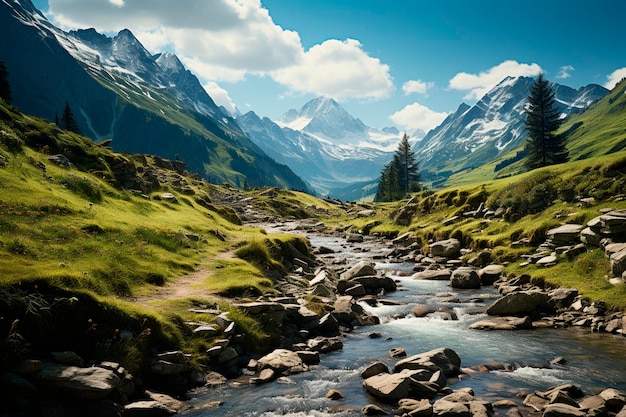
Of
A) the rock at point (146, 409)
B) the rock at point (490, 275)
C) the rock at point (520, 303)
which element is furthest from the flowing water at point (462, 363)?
the rock at point (490, 275)

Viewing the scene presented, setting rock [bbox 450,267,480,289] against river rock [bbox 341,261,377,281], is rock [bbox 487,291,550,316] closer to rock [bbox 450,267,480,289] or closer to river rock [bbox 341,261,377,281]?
rock [bbox 450,267,480,289]

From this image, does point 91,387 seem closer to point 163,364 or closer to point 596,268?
point 163,364

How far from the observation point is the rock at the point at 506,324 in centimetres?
2127

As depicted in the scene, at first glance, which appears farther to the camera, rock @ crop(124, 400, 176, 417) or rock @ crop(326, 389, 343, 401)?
rock @ crop(326, 389, 343, 401)

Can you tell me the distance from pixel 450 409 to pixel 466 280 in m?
21.0

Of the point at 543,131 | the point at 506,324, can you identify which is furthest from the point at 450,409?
the point at 543,131

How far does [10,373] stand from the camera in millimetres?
10797

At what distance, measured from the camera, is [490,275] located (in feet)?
105

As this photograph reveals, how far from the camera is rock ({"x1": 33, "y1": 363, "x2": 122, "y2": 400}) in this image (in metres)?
11.1

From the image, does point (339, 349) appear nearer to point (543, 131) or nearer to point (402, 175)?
point (543, 131)

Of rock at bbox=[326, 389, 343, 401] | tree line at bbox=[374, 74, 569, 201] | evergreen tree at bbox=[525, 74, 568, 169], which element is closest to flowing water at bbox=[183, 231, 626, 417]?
rock at bbox=[326, 389, 343, 401]

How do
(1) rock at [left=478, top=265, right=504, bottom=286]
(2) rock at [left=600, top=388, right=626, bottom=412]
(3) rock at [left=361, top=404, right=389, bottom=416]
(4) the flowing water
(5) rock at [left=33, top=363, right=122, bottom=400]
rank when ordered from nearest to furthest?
(5) rock at [left=33, top=363, right=122, bottom=400] < (2) rock at [left=600, top=388, right=626, bottom=412] < (3) rock at [left=361, top=404, right=389, bottom=416] < (4) the flowing water < (1) rock at [left=478, top=265, right=504, bottom=286]

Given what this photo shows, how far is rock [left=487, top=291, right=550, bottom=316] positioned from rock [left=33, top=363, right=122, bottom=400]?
2074 centimetres

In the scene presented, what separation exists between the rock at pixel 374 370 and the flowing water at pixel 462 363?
1.27 ft
